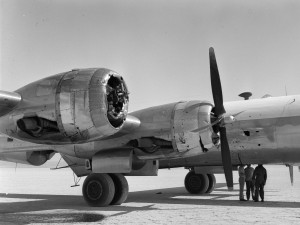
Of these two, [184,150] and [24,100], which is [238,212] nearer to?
[184,150]

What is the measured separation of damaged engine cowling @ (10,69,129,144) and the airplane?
22mm

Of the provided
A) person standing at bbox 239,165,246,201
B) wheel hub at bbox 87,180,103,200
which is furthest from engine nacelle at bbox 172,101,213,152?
person standing at bbox 239,165,246,201

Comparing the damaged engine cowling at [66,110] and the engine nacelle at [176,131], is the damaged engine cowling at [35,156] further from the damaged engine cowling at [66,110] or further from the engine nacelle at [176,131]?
the damaged engine cowling at [66,110]

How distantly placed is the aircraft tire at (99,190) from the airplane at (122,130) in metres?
0.03

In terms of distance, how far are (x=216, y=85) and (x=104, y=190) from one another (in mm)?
4858

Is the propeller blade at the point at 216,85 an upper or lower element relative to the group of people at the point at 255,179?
upper

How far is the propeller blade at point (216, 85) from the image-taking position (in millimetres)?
12154

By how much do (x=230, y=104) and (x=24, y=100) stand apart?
27.7 ft

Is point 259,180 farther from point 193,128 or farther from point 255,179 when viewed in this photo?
point 193,128

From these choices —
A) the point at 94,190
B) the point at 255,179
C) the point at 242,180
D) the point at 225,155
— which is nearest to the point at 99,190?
the point at 94,190

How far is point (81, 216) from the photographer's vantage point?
9867mm

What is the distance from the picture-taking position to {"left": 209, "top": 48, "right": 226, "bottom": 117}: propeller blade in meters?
12.2

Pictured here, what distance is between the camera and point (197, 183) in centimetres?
1777

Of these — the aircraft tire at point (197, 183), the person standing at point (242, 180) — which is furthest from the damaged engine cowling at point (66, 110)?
the aircraft tire at point (197, 183)
